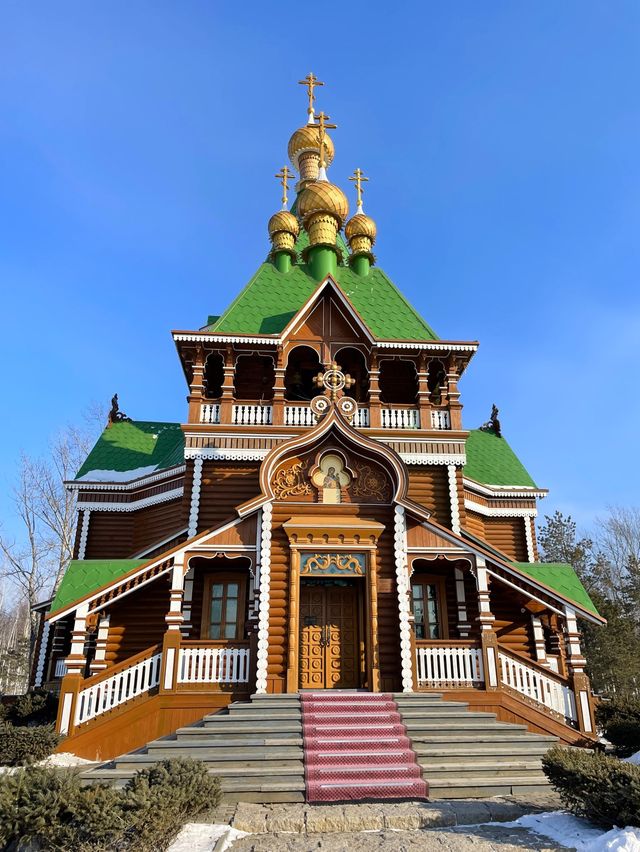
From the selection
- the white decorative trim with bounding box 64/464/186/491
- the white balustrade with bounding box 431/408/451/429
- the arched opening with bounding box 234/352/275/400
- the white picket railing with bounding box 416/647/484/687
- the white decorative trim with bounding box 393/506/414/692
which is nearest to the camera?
the white decorative trim with bounding box 393/506/414/692

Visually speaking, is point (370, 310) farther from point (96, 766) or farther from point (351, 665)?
point (96, 766)

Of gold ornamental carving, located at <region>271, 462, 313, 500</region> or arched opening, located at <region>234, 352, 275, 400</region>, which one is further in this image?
arched opening, located at <region>234, 352, 275, 400</region>

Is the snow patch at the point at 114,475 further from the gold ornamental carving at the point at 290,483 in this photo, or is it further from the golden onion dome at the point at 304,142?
the golden onion dome at the point at 304,142

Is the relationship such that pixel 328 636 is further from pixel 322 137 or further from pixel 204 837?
pixel 322 137

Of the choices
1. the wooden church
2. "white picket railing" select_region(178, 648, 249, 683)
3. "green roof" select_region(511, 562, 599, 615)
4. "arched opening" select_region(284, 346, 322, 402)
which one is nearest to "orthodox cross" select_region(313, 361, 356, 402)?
the wooden church

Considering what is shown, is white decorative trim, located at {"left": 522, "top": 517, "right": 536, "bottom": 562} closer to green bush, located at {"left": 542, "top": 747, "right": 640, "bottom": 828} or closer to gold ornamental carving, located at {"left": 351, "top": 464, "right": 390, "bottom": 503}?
gold ornamental carving, located at {"left": 351, "top": 464, "right": 390, "bottom": 503}

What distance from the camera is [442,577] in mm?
14852

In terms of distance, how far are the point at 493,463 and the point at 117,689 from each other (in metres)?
14.1

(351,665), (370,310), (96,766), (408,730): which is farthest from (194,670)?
(370,310)

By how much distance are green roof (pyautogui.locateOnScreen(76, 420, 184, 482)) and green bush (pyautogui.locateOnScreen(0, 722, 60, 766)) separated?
8642 millimetres

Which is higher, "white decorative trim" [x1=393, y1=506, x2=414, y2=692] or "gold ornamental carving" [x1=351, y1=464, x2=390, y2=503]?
"gold ornamental carving" [x1=351, y1=464, x2=390, y2=503]

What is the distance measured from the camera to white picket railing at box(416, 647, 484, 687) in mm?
12070

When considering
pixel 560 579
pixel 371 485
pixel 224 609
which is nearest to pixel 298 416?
pixel 371 485

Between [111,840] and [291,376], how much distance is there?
1334 centimetres
